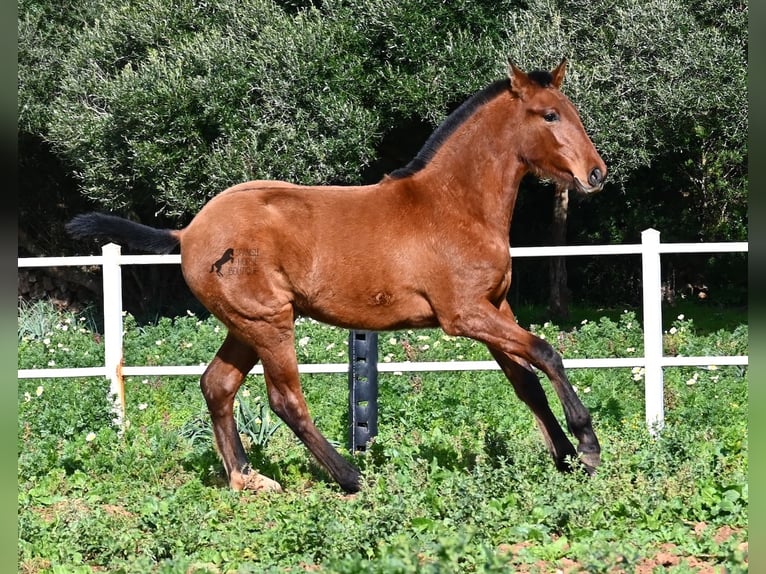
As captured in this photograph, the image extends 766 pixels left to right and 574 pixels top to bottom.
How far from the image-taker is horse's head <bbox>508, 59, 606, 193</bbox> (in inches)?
234

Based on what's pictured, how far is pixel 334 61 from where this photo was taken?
45.2 ft

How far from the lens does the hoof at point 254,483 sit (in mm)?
6047

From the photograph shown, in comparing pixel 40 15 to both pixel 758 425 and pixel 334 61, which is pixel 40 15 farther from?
pixel 758 425

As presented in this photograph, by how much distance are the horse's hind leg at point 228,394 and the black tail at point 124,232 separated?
30.8 inches

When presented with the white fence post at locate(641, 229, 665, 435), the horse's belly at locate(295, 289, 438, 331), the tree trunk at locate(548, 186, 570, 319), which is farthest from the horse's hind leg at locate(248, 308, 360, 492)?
the tree trunk at locate(548, 186, 570, 319)

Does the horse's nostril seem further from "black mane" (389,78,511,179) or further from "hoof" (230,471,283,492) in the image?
"hoof" (230,471,283,492)

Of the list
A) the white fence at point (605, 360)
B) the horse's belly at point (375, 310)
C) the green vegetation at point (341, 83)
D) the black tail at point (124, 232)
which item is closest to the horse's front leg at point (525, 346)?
the horse's belly at point (375, 310)

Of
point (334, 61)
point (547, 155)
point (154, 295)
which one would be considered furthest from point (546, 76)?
point (154, 295)

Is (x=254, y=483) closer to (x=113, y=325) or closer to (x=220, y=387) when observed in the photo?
(x=220, y=387)

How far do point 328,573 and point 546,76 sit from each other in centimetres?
371

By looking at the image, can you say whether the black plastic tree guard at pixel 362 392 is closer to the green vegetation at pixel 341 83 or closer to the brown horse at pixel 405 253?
the brown horse at pixel 405 253

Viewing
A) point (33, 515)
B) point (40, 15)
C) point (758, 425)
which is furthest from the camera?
point (40, 15)

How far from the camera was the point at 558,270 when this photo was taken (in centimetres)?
1619

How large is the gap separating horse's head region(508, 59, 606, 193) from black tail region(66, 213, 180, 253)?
245 cm
